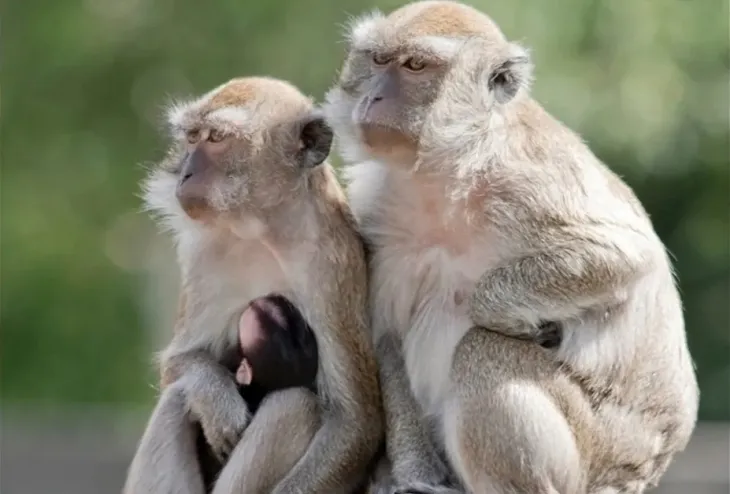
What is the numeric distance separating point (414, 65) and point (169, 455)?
5.97ft

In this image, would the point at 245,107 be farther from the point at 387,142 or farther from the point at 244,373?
the point at 244,373

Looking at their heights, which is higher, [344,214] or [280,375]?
[344,214]

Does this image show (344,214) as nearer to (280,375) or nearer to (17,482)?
(280,375)

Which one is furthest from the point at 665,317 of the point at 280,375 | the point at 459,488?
the point at 280,375

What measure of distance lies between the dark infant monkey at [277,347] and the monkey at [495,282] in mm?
293

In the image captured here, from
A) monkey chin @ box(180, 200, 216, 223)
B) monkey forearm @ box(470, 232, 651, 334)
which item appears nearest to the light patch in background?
monkey chin @ box(180, 200, 216, 223)

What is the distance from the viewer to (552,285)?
536 centimetres

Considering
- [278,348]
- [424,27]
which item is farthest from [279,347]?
[424,27]

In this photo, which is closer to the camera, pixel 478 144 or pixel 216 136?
pixel 478 144

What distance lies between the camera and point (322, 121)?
18.7 feet

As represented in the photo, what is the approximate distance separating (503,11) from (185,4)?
12.3ft

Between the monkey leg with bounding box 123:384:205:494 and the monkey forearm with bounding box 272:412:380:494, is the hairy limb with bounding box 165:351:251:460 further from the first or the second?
the monkey forearm with bounding box 272:412:380:494

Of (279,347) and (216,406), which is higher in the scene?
(279,347)

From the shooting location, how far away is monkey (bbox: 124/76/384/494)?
5500mm
